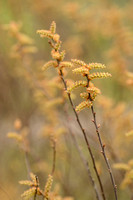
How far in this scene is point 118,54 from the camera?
3.90m

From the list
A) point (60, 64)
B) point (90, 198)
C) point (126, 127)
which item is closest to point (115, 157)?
point (126, 127)

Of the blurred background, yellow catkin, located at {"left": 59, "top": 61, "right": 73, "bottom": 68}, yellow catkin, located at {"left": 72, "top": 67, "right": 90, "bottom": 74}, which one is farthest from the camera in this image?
the blurred background

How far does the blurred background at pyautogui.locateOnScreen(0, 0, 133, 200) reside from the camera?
332 centimetres

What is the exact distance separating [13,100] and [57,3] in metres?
2.45

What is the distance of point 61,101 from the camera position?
8.43ft

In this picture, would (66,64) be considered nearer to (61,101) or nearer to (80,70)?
(80,70)

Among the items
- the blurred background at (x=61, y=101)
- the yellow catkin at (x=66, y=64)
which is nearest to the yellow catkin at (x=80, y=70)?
the yellow catkin at (x=66, y=64)

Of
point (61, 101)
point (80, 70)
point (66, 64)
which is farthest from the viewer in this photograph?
point (61, 101)

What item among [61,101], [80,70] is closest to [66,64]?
[80,70]

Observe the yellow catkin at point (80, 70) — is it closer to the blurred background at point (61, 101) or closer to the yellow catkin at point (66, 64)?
the yellow catkin at point (66, 64)

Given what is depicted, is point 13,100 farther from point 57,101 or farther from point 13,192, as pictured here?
point 57,101

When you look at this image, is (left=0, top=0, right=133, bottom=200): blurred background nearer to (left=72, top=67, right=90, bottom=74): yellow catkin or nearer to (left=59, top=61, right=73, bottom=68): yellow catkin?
(left=59, top=61, right=73, bottom=68): yellow catkin

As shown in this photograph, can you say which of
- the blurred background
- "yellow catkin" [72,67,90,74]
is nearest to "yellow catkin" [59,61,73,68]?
"yellow catkin" [72,67,90,74]

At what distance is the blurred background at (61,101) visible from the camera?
332 centimetres
